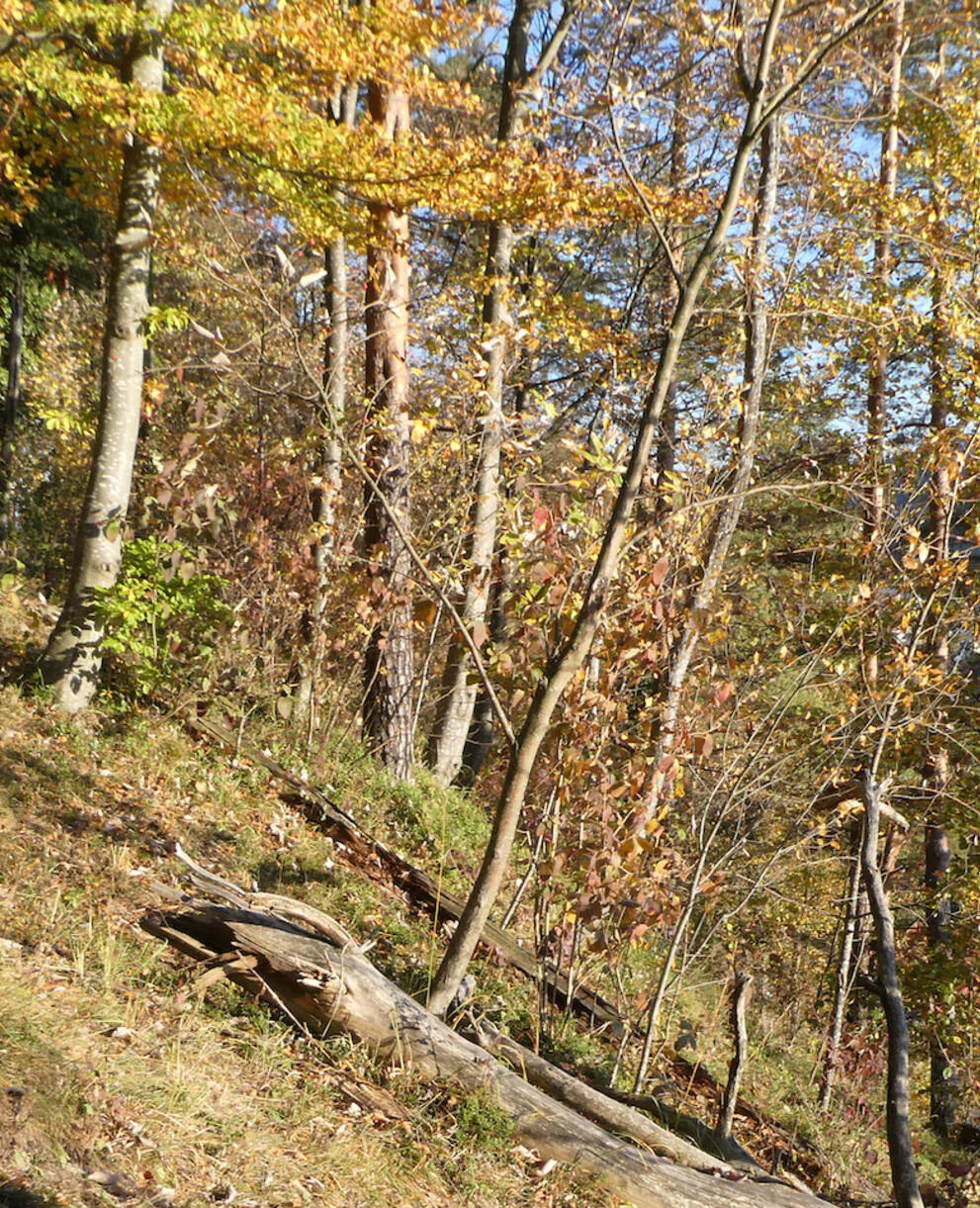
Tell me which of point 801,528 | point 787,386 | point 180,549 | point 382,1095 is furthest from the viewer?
point 801,528

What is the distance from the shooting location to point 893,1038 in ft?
17.0

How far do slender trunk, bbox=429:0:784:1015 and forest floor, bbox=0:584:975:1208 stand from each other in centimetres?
77

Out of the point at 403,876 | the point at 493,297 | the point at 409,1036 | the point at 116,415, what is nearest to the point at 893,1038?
the point at 409,1036

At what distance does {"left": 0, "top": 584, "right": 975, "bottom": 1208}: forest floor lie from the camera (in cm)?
295

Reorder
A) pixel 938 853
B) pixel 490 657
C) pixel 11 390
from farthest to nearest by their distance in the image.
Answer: pixel 11 390
pixel 938 853
pixel 490 657

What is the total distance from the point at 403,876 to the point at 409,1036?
243cm

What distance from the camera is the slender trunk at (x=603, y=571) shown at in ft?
12.3

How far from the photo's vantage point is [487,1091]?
379 centimetres

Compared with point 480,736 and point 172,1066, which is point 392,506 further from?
point 172,1066

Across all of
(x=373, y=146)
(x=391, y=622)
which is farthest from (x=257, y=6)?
(x=391, y=622)

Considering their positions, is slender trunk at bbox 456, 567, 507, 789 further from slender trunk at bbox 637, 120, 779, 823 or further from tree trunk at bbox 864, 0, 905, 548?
tree trunk at bbox 864, 0, 905, 548

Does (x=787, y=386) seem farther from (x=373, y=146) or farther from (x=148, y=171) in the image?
(x=148, y=171)

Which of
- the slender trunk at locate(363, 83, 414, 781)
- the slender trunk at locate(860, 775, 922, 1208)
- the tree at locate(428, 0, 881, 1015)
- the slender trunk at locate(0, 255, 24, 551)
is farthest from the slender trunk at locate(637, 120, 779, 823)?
the slender trunk at locate(0, 255, 24, 551)

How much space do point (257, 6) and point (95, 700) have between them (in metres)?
5.61
